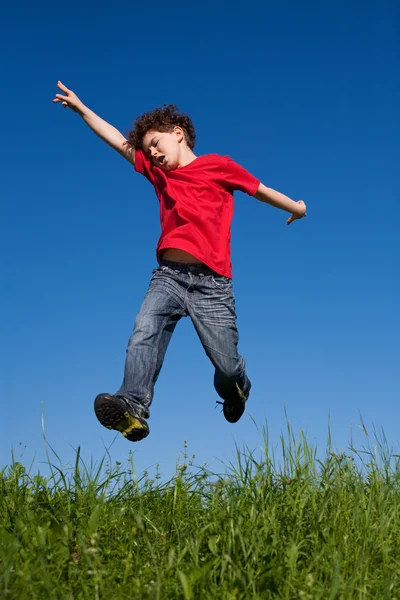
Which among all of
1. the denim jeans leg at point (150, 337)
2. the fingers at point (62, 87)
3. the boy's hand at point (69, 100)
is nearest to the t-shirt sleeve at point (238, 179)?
the denim jeans leg at point (150, 337)

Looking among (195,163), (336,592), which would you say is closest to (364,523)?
(336,592)

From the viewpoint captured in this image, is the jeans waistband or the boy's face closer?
the jeans waistband

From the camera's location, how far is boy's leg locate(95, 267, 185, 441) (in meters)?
4.42

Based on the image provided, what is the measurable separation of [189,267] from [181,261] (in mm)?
78

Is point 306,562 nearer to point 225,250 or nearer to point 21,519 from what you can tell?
point 21,519

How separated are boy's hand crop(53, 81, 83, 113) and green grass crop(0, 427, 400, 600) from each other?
9.95 ft

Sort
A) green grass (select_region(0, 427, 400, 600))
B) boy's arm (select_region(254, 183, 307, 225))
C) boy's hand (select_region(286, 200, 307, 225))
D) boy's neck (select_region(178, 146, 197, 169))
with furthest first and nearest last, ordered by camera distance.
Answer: boy's hand (select_region(286, 200, 307, 225)) → boy's arm (select_region(254, 183, 307, 225)) → boy's neck (select_region(178, 146, 197, 169)) → green grass (select_region(0, 427, 400, 600))

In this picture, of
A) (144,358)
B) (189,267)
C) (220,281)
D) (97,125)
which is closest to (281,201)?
(220,281)

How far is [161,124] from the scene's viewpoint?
19.5ft

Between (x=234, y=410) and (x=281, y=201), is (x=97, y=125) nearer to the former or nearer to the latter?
(x=281, y=201)

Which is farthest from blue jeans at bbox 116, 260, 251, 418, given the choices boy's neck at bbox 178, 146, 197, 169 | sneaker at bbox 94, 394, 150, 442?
boy's neck at bbox 178, 146, 197, 169

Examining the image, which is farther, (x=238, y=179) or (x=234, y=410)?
A: (x=234, y=410)

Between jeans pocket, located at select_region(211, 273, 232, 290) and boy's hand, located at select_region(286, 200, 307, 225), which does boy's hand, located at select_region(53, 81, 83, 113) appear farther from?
boy's hand, located at select_region(286, 200, 307, 225)

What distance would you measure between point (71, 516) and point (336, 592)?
160 cm
